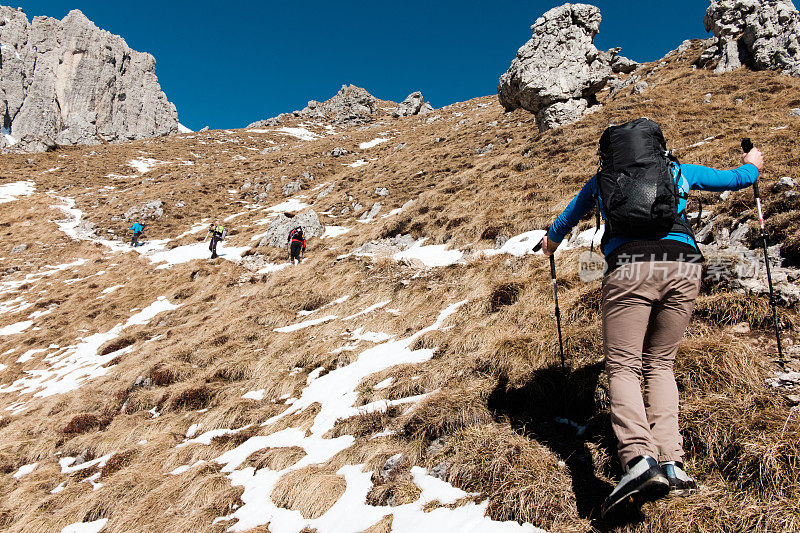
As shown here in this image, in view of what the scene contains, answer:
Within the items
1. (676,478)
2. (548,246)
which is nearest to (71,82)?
(548,246)

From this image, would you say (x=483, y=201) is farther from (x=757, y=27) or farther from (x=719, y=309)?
(x=757, y=27)

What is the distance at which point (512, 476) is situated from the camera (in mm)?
3535

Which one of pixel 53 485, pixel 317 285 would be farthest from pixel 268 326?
pixel 53 485

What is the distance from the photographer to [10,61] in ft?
352

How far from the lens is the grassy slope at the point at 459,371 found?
3.31m

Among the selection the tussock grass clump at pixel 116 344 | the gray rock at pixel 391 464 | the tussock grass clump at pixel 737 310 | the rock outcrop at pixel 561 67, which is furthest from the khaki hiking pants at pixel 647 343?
the rock outcrop at pixel 561 67

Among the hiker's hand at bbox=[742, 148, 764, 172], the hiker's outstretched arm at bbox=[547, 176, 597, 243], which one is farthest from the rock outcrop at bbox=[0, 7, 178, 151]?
the hiker's hand at bbox=[742, 148, 764, 172]

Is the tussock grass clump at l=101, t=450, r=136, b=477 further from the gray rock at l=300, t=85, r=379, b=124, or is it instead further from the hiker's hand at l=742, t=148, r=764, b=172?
the gray rock at l=300, t=85, r=379, b=124

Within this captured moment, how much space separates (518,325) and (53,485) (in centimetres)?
945

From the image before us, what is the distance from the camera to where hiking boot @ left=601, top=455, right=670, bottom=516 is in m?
2.35

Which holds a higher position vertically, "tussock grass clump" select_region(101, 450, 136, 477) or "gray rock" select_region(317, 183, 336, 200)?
"gray rock" select_region(317, 183, 336, 200)

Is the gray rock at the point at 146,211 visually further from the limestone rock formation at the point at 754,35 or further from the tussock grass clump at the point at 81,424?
the limestone rock formation at the point at 754,35

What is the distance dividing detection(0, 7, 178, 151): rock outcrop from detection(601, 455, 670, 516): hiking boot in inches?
5114

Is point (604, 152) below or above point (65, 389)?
above
